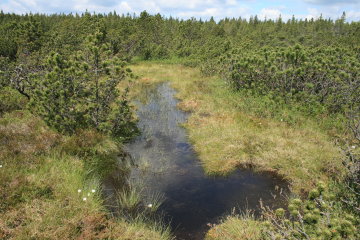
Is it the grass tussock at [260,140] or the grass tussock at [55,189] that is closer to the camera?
the grass tussock at [55,189]

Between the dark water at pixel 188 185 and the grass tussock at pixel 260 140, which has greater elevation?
the grass tussock at pixel 260 140

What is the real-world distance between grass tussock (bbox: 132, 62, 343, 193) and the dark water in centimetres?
52

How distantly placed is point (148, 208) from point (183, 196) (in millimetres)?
1205

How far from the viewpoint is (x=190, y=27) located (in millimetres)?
51281

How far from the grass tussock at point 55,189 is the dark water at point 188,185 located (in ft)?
3.12

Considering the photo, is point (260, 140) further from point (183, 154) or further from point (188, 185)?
point (188, 185)

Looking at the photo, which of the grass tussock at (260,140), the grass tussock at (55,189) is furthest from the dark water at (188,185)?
the grass tussock at (55,189)

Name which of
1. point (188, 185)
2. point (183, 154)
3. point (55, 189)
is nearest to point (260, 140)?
point (183, 154)

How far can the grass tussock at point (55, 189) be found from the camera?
5770 mm

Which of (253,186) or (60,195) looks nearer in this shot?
(60,195)

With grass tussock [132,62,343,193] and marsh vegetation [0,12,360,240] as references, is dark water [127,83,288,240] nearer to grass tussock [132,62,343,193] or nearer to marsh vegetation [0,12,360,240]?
marsh vegetation [0,12,360,240]

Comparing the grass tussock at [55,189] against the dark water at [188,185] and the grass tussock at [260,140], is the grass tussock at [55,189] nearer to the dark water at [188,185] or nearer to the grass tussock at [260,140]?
the dark water at [188,185]

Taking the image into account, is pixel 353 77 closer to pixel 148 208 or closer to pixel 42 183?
pixel 148 208

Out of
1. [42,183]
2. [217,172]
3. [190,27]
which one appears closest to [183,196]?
[217,172]
